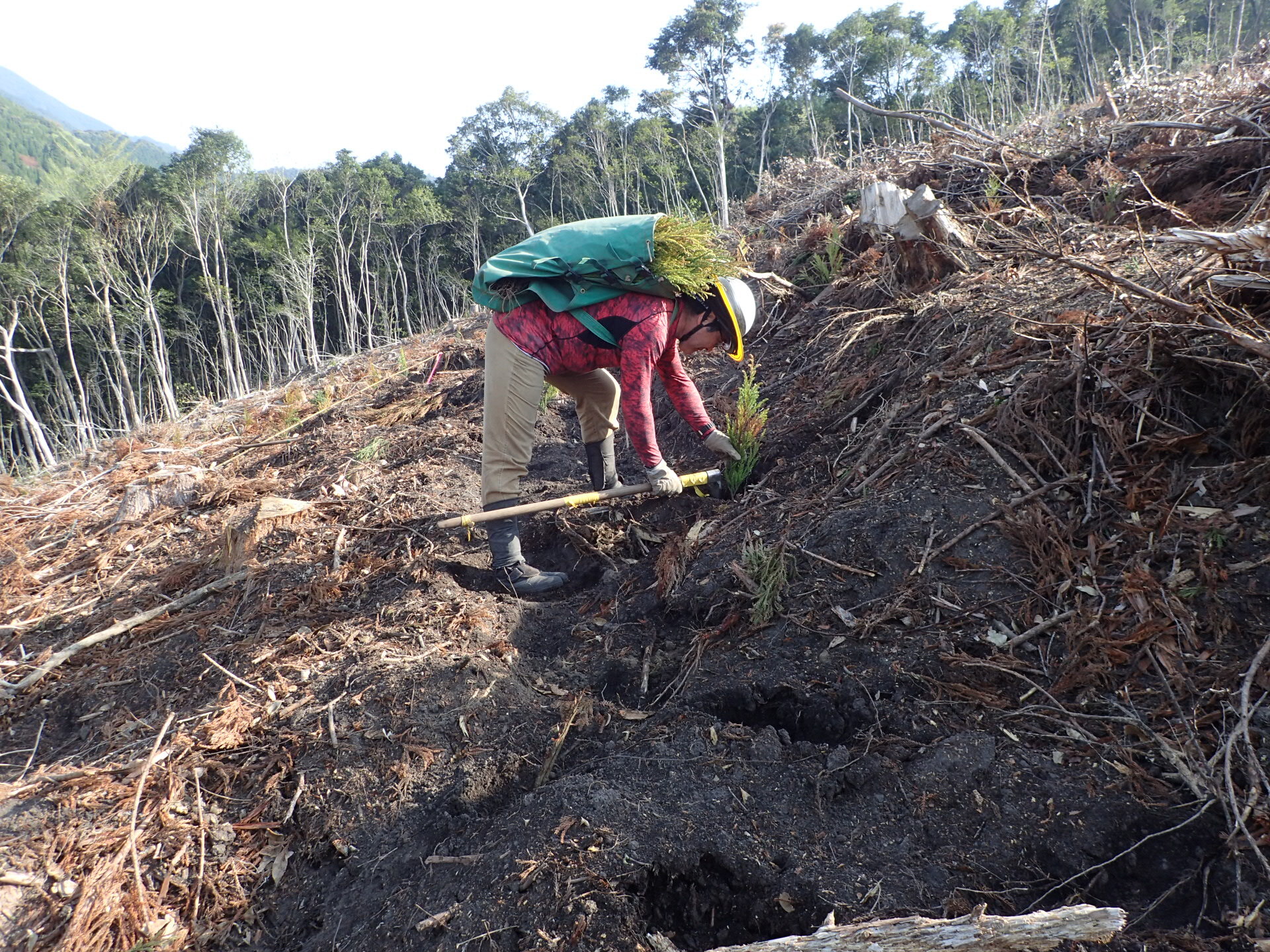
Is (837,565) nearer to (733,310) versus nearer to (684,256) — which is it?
(733,310)

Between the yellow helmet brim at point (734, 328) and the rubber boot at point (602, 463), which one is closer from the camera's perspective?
the yellow helmet brim at point (734, 328)

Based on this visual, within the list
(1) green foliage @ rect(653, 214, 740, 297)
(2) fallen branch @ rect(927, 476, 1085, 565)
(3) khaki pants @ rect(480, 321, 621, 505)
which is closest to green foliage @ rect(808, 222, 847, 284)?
(1) green foliage @ rect(653, 214, 740, 297)

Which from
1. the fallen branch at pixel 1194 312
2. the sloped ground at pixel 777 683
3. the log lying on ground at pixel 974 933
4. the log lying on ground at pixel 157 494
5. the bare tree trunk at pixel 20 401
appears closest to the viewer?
the log lying on ground at pixel 974 933

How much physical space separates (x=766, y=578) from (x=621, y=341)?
4.65 ft

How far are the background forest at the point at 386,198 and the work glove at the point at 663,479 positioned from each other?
24.4 meters

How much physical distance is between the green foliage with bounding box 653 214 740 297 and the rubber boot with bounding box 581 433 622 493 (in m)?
1.23

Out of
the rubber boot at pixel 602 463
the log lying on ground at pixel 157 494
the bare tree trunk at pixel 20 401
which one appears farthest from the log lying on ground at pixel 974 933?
the bare tree trunk at pixel 20 401

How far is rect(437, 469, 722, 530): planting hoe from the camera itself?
3.52 metres

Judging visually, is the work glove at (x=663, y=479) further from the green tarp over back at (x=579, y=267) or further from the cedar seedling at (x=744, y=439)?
the green tarp over back at (x=579, y=267)

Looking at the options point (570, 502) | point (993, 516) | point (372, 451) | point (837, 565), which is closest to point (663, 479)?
point (570, 502)

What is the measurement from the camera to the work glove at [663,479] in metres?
3.66

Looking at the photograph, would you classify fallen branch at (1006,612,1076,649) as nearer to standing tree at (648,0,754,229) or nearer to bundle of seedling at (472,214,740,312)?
bundle of seedling at (472,214,740,312)

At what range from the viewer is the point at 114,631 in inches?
133

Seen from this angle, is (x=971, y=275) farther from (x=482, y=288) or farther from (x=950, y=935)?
(x=950, y=935)
